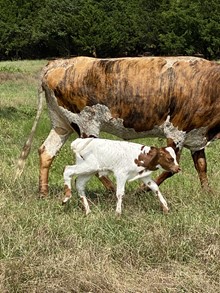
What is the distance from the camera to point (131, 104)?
23.5ft

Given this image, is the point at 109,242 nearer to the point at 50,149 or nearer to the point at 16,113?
the point at 50,149

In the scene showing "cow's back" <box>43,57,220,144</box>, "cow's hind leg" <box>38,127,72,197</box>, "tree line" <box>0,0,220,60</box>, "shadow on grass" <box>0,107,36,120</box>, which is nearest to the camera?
"cow's back" <box>43,57,220,144</box>

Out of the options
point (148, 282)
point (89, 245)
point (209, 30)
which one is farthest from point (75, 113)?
point (209, 30)

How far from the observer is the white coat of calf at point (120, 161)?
6070 millimetres

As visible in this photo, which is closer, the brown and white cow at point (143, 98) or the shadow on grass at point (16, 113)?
the brown and white cow at point (143, 98)

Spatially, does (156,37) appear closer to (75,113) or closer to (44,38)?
(44,38)

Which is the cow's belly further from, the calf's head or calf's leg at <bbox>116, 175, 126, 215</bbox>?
calf's leg at <bbox>116, 175, 126, 215</bbox>

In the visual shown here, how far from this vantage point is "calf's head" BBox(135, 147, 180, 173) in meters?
6.10

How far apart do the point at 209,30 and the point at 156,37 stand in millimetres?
6687

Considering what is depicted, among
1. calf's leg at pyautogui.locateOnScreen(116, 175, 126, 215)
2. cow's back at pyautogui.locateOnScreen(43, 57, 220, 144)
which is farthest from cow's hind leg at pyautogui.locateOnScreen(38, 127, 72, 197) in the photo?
calf's leg at pyautogui.locateOnScreen(116, 175, 126, 215)

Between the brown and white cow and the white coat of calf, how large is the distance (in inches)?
40.1

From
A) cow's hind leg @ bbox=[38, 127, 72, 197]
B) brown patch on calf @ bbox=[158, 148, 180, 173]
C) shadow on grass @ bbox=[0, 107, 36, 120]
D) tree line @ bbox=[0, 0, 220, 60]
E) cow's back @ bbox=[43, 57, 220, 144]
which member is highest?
cow's back @ bbox=[43, 57, 220, 144]

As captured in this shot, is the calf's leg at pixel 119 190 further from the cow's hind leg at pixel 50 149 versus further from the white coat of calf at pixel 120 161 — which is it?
the cow's hind leg at pixel 50 149

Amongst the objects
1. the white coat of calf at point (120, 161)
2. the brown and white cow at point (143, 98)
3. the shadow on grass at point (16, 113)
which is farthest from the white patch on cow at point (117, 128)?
the shadow on grass at point (16, 113)
